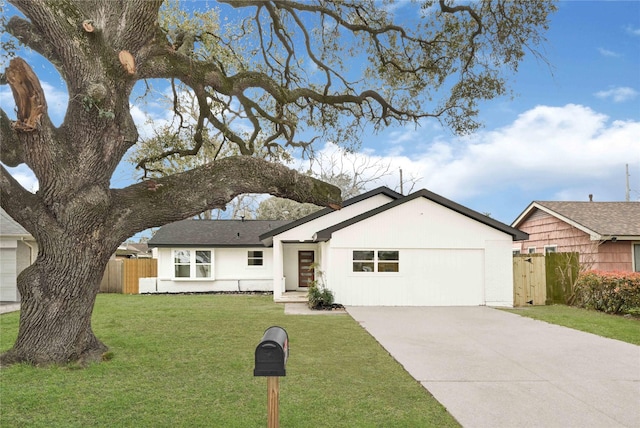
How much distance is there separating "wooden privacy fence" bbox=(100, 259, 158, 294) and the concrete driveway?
14.4 meters

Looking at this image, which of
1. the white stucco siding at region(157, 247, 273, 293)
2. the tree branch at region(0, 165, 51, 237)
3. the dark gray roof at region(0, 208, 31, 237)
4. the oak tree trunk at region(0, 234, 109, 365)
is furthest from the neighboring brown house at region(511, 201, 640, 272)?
the dark gray roof at region(0, 208, 31, 237)

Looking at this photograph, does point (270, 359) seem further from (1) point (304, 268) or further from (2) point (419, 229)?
(1) point (304, 268)

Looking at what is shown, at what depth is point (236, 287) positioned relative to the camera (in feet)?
73.9

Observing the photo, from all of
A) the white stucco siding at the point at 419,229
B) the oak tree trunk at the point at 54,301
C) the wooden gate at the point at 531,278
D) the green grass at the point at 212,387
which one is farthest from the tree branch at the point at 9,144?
the wooden gate at the point at 531,278

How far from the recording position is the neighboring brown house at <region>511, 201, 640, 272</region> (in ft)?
58.4

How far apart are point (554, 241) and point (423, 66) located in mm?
13468

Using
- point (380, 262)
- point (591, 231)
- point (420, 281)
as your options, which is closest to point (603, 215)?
point (591, 231)

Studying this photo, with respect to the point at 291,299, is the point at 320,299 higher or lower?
higher

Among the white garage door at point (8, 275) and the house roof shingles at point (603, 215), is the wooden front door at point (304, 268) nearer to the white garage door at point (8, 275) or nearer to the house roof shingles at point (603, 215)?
the house roof shingles at point (603, 215)

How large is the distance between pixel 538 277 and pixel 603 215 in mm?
5425

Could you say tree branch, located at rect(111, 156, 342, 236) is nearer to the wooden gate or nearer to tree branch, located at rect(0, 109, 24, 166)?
tree branch, located at rect(0, 109, 24, 166)

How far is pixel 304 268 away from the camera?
22766 millimetres

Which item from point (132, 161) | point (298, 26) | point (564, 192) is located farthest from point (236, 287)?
point (564, 192)

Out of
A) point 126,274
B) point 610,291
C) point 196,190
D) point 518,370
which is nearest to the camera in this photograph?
point 518,370
